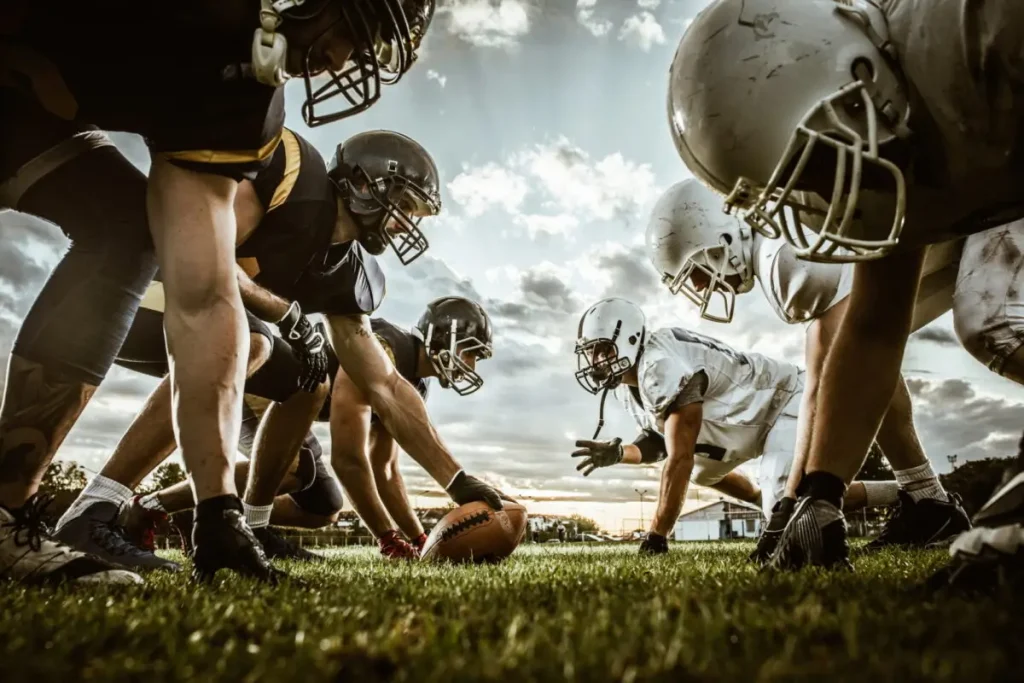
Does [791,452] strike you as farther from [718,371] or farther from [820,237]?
[820,237]

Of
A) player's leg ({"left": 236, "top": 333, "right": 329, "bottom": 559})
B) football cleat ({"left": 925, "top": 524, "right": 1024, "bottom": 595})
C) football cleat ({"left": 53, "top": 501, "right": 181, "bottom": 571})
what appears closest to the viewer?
football cleat ({"left": 925, "top": 524, "right": 1024, "bottom": 595})

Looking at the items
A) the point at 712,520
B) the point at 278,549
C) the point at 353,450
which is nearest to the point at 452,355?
the point at 353,450

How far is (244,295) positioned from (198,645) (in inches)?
93.9

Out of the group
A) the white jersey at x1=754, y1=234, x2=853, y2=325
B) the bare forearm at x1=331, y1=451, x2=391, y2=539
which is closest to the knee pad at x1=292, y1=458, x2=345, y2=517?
the bare forearm at x1=331, y1=451, x2=391, y2=539

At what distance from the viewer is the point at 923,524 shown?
3404 millimetres

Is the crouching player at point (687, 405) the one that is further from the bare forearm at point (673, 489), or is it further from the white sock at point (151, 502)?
the white sock at point (151, 502)

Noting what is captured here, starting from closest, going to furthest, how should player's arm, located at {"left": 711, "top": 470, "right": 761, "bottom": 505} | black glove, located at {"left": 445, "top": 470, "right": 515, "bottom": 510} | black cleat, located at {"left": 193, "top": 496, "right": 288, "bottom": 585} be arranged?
black cleat, located at {"left": 193, "top": 496, "right": 288, "bottom": 585} < black glove, located at {"left": 445, "top": 470, "right": 515, "bottom": 510} < player's arm, located at {"left": 711, "top": 470, "right": 761, "bottom": 505}

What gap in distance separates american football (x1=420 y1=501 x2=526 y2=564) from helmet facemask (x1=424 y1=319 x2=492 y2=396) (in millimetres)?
2230

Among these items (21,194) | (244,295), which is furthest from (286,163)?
(21,194)

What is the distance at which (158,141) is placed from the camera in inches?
69.7

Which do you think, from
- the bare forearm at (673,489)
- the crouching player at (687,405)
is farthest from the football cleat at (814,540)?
the bare forearm at (673,489)

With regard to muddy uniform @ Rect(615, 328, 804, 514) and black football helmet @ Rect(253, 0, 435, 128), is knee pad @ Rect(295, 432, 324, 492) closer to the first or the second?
muddy uniform @ Rect(615, 328, 804, 514)

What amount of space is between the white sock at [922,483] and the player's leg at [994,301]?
3.92 ft

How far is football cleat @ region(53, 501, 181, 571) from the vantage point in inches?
95.8
